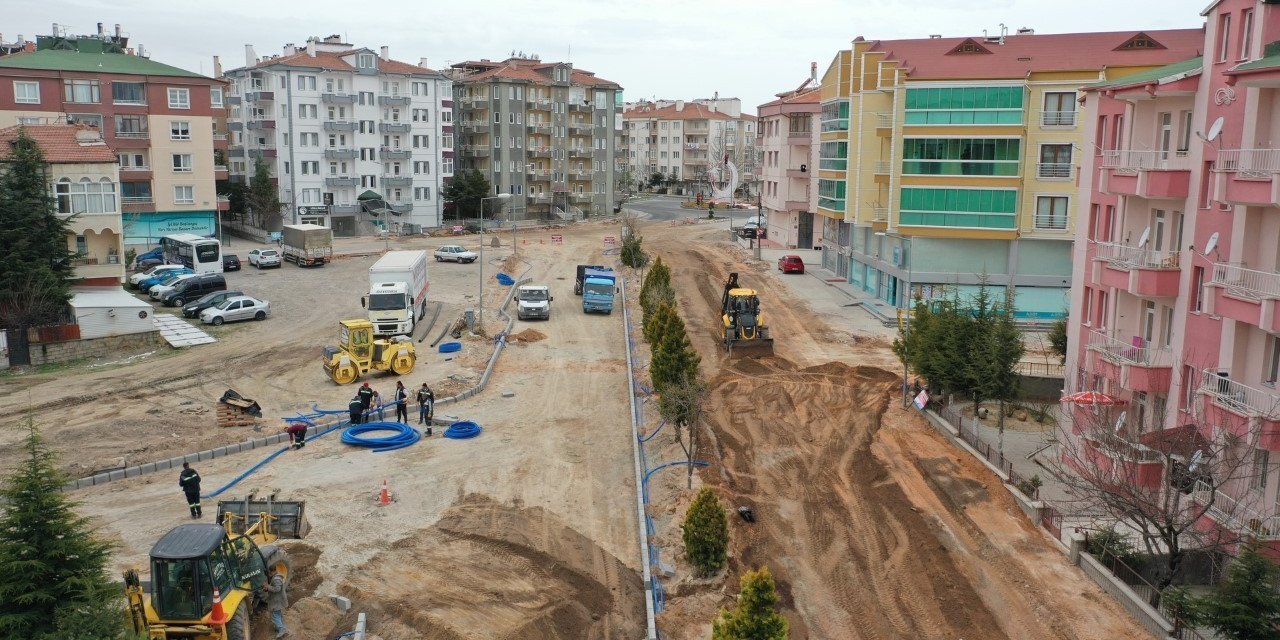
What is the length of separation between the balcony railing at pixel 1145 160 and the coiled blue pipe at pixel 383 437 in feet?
65.6

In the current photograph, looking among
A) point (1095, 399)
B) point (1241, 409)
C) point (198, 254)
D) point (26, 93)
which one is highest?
point (26, 93)

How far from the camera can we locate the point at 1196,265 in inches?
848

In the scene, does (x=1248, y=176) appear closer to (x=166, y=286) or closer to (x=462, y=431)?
(x=462, y=431)

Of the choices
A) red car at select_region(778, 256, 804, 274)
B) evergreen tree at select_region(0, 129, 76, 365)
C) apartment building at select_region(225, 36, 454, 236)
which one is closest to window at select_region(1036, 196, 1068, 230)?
red car at select_region(778, 256, 804, 274)

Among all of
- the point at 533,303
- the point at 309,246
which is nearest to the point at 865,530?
the point at 533,303

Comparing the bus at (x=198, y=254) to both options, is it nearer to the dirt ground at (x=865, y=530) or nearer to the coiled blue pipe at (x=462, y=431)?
the coiled blue pipe at (x=462, y=431)

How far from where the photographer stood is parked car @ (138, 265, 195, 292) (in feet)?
171

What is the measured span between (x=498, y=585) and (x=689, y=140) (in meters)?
139

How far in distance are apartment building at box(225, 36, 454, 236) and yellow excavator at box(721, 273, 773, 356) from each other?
46.8 m

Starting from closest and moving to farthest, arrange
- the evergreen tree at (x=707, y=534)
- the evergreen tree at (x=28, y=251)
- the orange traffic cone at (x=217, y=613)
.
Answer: the orange traffic cone at (x=217, y=613)
the evergreen tree at (x=707, y=534)
the evergreen tree at (x=28, y=251)

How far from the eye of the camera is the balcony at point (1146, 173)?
72.2 ft

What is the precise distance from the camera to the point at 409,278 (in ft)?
140

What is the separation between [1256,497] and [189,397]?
3064cm

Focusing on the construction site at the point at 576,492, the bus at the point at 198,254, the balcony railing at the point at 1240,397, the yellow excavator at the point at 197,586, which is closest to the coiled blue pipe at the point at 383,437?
the construction site at the point at 576,492
